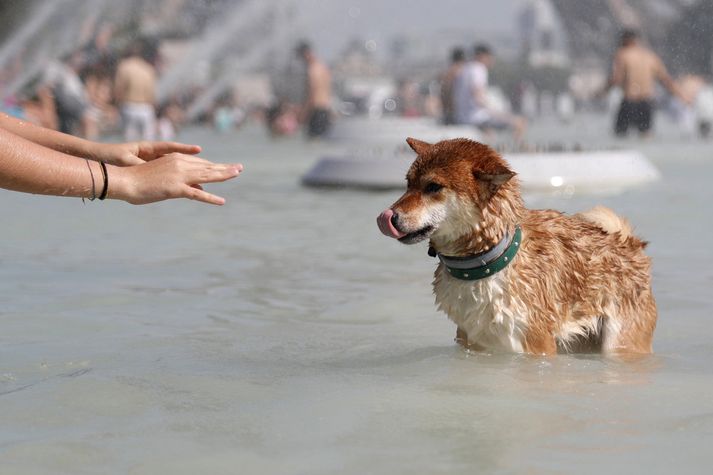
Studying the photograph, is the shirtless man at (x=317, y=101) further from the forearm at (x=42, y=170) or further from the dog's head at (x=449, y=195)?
the forearm at (x=42, y=170)

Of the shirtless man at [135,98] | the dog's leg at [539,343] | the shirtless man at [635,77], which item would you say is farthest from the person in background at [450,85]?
the dog's leg at [539,343]

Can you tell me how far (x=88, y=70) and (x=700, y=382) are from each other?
26927 mm

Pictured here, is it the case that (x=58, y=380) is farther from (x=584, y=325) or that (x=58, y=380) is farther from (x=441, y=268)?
(x=584, y=325)

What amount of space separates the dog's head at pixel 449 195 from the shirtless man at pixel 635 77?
17.8 m

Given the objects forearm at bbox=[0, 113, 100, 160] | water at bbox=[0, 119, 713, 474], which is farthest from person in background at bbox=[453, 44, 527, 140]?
forearm at bbox=[0, 113, 100, 160]

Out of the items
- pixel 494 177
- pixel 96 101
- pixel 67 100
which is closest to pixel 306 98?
pixel 96 101

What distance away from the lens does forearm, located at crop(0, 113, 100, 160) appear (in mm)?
5199

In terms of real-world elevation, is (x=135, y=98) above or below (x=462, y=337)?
above

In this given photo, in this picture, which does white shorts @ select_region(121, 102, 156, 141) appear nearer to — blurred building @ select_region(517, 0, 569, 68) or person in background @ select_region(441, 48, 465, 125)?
person in background @ select_region(441, 48, 465, 125)

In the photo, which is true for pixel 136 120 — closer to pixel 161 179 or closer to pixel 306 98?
pixel 306 98

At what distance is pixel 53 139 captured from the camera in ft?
17.3

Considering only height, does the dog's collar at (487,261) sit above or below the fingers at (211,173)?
below

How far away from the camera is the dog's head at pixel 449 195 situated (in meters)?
4.92

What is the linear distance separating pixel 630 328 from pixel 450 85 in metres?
16.2
